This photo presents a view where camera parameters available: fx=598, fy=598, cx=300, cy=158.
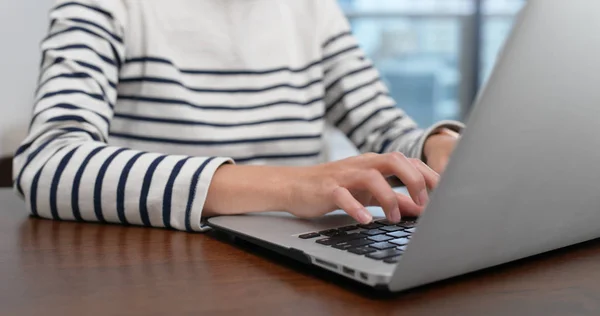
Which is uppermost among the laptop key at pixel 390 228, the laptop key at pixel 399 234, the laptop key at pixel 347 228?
the laptop key at pixel 399 234

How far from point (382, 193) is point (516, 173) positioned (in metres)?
0.18

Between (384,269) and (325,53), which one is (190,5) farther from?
(384,269)

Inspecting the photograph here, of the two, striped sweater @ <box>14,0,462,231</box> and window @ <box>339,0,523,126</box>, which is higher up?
window @ <box>339,0,523,126</box>

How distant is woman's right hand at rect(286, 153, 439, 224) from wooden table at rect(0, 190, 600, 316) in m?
0.08

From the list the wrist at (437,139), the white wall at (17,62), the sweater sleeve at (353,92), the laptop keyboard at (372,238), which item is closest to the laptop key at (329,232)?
the laptop keyboard at (372,238)

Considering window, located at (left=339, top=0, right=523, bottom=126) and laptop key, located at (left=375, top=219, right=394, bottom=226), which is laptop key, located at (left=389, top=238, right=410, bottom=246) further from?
window, located at (left=339, top=0, right=523, bottom=126)

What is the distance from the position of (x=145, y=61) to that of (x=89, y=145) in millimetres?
276

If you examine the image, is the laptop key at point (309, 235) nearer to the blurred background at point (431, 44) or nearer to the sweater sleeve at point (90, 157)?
the sweater sleeve at point (90, 157)

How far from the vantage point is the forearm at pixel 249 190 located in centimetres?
61

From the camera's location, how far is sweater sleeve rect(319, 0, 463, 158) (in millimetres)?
1142

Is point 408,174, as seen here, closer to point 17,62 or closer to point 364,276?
point 364,276

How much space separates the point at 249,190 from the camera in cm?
62

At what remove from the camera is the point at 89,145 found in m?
0.73

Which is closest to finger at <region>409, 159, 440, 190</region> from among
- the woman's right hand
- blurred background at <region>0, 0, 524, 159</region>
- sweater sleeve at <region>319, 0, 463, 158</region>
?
the woman's right hand
